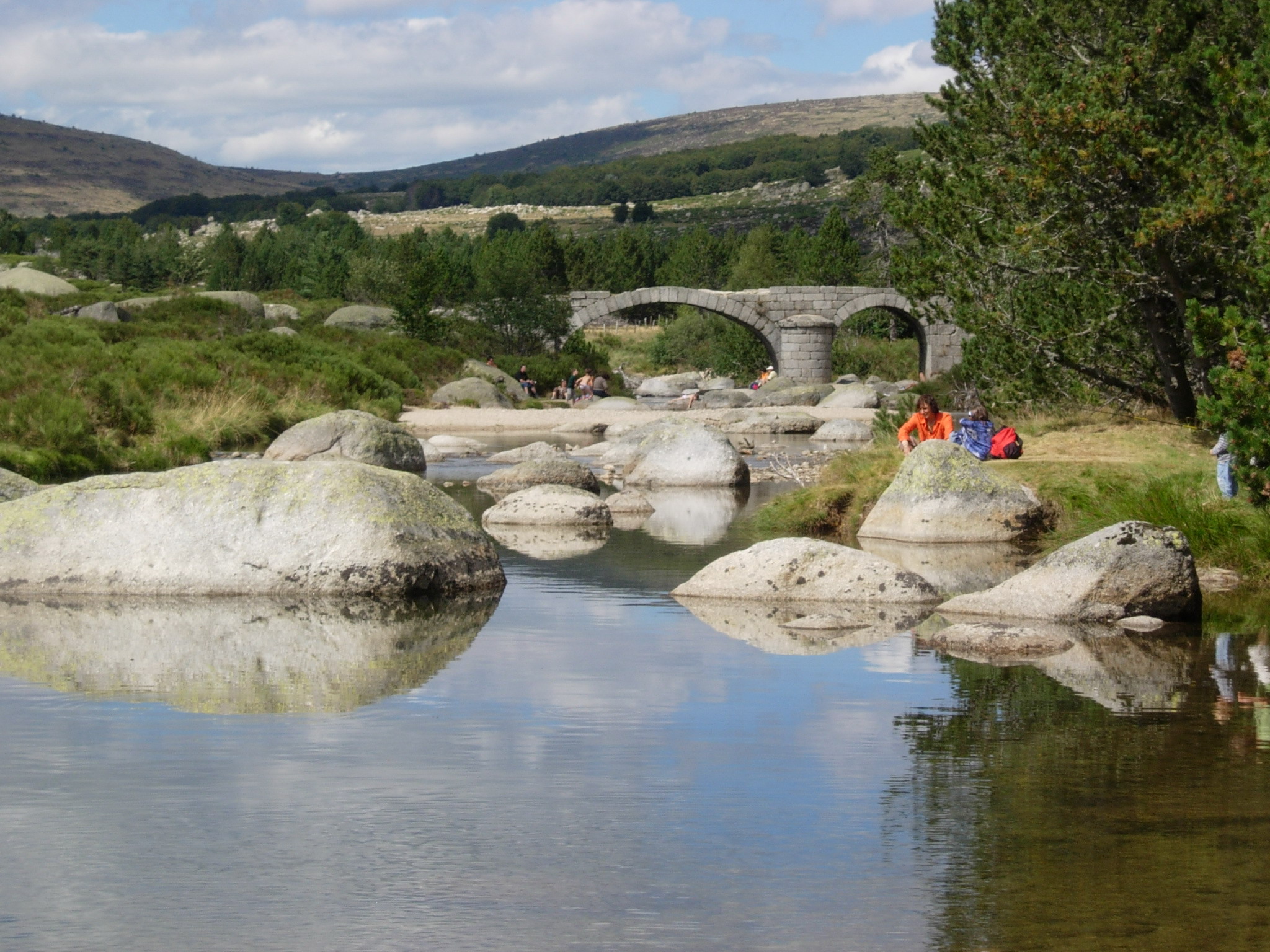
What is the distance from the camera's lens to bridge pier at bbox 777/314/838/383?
181 ft

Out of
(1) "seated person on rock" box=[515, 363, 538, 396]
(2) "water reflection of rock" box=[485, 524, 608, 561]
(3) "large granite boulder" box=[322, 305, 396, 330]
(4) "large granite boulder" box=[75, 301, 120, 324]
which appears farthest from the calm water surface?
(3) "large granite boulder" box=[322, 305, 396, 330]

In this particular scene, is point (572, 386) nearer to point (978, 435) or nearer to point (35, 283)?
point (35, 283)

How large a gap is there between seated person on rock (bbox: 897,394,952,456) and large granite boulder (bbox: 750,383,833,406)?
2665cm

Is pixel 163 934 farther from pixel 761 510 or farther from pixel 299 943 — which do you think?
pixel 761 510

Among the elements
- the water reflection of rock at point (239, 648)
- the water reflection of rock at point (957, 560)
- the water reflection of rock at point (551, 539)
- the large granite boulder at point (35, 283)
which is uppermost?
the large granite boulder at point (35, 283)

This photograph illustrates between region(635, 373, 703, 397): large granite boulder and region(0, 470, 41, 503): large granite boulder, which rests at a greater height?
region(0, 470, 41, 503): large granite boulder

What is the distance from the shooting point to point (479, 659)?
8.75 m

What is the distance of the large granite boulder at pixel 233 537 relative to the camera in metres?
10.5

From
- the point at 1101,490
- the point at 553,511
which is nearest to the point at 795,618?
the point at 1101,490

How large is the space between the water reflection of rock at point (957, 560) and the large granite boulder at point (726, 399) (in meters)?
29.9

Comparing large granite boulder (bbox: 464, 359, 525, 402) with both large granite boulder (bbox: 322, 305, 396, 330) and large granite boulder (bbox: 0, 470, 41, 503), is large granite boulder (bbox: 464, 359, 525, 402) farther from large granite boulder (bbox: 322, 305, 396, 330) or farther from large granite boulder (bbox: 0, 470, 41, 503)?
large granite boulder (bbox: 0, 470, 41, 503)

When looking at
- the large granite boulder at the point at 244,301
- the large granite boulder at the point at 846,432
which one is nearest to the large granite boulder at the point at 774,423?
the large granite boulder at the point at 846,432

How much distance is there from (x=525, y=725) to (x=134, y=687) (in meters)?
2.19

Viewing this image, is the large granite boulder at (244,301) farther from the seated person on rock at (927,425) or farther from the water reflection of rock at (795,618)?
the water reflection of rock at (795,618)
